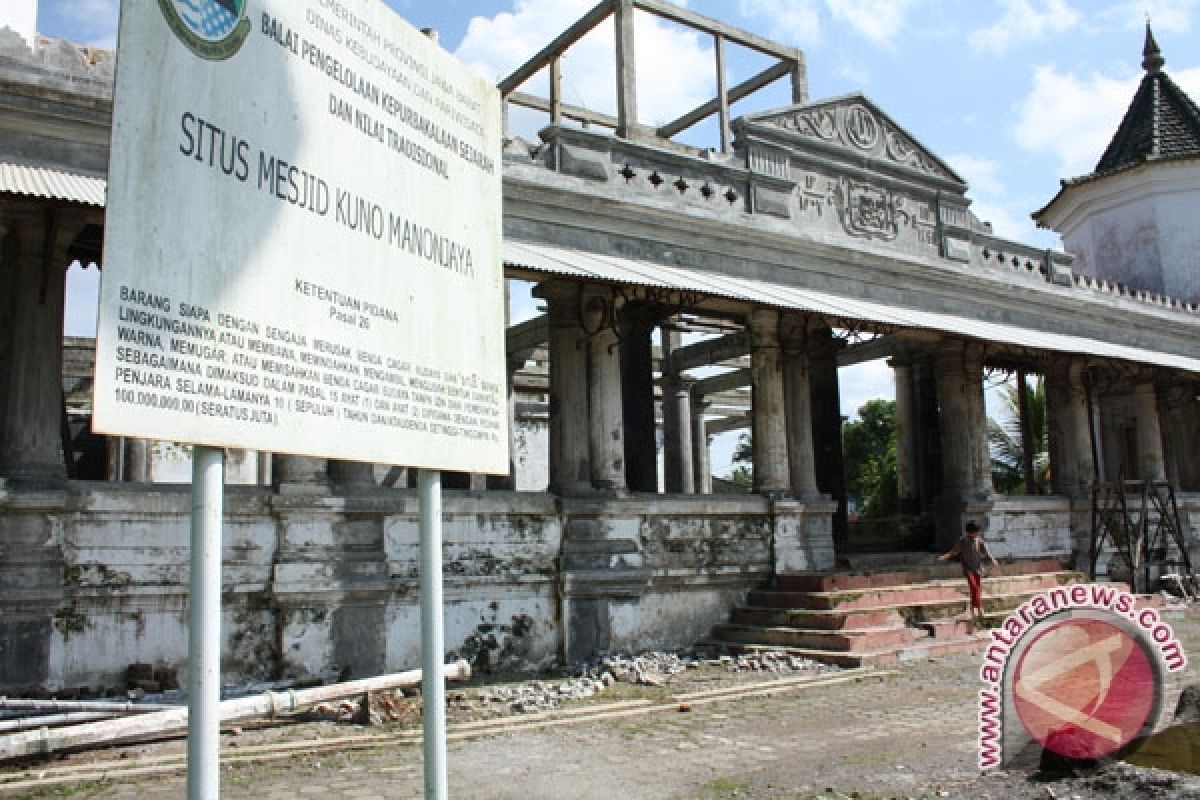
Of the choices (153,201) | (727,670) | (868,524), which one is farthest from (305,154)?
(868,524)

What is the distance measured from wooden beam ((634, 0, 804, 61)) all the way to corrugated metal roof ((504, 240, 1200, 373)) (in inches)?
156

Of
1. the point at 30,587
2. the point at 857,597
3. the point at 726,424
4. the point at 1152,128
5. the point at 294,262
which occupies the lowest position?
the point at 857,597

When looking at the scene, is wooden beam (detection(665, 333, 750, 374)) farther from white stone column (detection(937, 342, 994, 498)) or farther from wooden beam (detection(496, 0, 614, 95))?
wooden beam (detection(496, 0, 614, 95))

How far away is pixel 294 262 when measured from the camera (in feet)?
9.20

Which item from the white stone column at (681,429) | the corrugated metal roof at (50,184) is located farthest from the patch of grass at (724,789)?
the white stone column at (681,429)

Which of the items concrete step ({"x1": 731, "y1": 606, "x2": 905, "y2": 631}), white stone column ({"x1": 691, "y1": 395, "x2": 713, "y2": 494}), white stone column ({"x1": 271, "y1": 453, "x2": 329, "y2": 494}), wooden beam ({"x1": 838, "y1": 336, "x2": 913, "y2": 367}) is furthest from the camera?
white stone column ({"x1": 691, "y1": 395, "x2": 713, "y2": 494})

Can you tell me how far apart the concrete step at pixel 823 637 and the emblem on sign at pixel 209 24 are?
849 cm

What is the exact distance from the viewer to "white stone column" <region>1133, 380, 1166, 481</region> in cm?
1617

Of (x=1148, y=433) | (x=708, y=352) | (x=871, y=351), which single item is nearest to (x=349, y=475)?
(x=708, y=352)

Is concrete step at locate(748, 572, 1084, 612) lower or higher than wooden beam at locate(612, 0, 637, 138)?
lower

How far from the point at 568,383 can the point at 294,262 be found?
7.90m

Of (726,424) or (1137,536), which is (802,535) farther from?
(726,424)

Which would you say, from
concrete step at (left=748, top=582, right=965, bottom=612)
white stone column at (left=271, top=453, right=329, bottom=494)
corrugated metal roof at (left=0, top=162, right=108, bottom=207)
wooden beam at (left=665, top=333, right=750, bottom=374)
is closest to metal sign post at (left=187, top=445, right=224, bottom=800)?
corrugated metal roof at (left=0, top=162, right=108, bottom=207)

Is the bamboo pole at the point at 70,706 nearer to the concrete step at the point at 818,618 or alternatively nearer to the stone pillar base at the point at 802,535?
the concrete step at the point at 818,618
